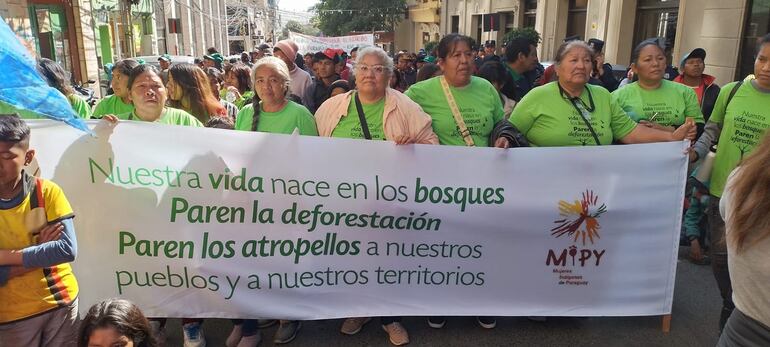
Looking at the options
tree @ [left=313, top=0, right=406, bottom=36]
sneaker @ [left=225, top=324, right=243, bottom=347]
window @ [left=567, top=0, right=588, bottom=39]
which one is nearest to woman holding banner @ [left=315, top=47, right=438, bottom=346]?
sneaker @ [left=225, top=324, right=243, bottom=347]

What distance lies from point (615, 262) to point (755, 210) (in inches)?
73.8

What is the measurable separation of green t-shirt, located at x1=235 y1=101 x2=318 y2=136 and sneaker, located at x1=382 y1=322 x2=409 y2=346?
4.07 feet

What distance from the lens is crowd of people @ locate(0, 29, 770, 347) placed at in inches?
75.7

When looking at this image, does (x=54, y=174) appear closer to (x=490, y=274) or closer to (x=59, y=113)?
(x=59, y=113)

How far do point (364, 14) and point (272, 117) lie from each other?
131ft

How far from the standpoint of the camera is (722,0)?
9594 mm

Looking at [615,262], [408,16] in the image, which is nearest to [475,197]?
[615,262]

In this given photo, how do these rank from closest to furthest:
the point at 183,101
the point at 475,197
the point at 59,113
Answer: the point at 59,113, the point at 475,197, the point at 183,101

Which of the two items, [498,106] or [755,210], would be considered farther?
[498,106]

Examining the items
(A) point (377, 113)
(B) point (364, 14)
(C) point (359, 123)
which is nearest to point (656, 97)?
(A) point (377, 113)

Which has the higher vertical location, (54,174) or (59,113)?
(59,113)

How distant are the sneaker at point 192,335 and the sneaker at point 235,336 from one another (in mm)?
154

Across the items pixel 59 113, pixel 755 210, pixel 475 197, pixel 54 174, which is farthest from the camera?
pixel 475 197

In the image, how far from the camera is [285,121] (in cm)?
330
